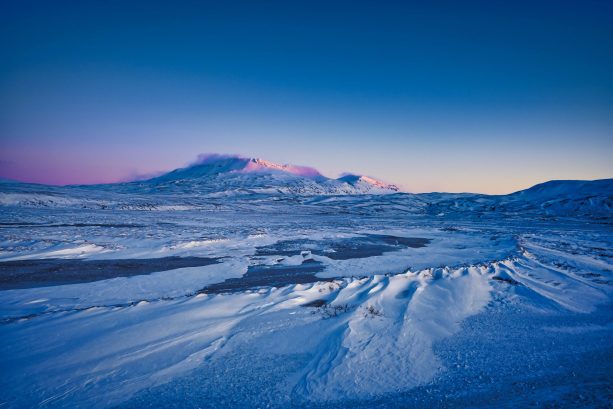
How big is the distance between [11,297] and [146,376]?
21.3ft

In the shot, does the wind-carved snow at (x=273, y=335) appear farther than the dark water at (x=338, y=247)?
No

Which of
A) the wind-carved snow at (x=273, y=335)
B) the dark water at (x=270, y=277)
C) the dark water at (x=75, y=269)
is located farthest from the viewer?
the dark water at (x=75, y=269)

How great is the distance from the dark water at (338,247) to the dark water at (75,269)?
3.82 meters

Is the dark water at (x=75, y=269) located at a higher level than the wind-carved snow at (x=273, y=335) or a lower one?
lower

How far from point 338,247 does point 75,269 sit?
463 inches

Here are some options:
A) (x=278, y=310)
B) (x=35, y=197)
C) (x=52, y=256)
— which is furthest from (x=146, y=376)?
(x=35, y=197)

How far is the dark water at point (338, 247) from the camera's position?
49.5 feet

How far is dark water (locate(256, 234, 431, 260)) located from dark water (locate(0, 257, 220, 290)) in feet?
12.5

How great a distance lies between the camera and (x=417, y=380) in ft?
13.5

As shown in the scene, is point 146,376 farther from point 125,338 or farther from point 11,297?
point 11,297

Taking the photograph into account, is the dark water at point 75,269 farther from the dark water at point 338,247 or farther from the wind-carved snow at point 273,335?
the dark water at point 338,247

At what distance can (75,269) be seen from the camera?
36.1ft

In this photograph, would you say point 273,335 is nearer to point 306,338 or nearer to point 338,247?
point 306,338

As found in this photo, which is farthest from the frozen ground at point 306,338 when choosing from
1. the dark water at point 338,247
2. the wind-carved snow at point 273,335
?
the dark water at point 338,247
